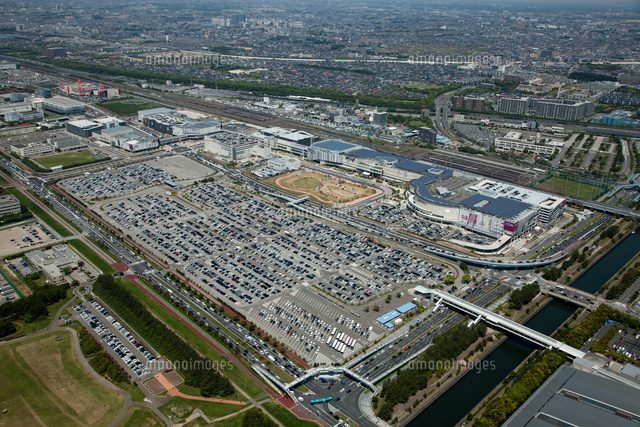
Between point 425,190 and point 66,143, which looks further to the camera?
point 66,143

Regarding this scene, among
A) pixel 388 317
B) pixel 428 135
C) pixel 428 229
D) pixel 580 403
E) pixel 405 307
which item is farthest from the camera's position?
pixel 428 135

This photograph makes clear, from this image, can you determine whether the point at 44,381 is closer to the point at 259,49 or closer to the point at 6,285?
the point at 6,285

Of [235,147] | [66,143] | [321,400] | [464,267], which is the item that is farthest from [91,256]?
[66,143]

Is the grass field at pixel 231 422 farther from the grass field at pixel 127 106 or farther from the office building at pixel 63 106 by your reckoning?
the office building at pixel 63 106

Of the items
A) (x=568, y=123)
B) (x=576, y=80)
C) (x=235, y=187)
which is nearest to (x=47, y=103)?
(x=235, y=187)

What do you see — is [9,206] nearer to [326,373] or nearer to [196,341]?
[196,341]

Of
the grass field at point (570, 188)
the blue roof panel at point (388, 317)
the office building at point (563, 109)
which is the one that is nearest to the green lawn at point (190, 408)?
the blue roof panel at point (388, 317)

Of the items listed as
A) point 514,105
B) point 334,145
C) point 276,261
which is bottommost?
point 276,261
